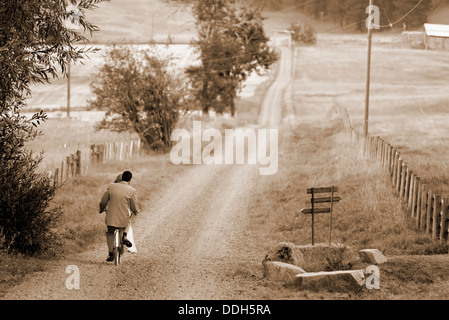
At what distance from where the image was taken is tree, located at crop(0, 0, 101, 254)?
1102 centimetres

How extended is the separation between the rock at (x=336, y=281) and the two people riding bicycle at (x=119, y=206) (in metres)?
3.69

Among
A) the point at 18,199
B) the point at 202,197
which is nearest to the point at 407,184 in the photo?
the point at 202,197

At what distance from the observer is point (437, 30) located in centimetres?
2839

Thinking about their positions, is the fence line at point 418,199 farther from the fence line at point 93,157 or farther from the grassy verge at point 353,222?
the fence line at point 93,157

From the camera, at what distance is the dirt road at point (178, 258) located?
10094 millimetres

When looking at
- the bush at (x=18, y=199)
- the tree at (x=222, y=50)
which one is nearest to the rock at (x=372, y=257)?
the bush at (x=18, y=199)

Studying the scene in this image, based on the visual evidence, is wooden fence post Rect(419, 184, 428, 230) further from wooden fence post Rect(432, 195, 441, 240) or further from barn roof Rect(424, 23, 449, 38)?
barn roof Rect(424, 23, 449, 38)

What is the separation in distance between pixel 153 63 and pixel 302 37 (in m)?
101

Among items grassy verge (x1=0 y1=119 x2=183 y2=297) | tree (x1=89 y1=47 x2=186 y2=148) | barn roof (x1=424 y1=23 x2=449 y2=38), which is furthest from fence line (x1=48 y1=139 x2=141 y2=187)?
barn roof (x1=424 y1=23 x2=449 y2=38)

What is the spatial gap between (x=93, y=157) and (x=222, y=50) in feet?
81.7

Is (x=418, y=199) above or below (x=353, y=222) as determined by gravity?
above

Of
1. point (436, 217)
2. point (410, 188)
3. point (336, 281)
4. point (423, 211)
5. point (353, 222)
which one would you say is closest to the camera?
point (336, 281)

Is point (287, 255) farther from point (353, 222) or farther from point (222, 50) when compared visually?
point (222, 50)

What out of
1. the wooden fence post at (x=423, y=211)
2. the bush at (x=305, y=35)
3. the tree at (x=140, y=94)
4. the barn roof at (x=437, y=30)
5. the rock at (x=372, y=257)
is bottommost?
the rock at (x=372, y=257)
